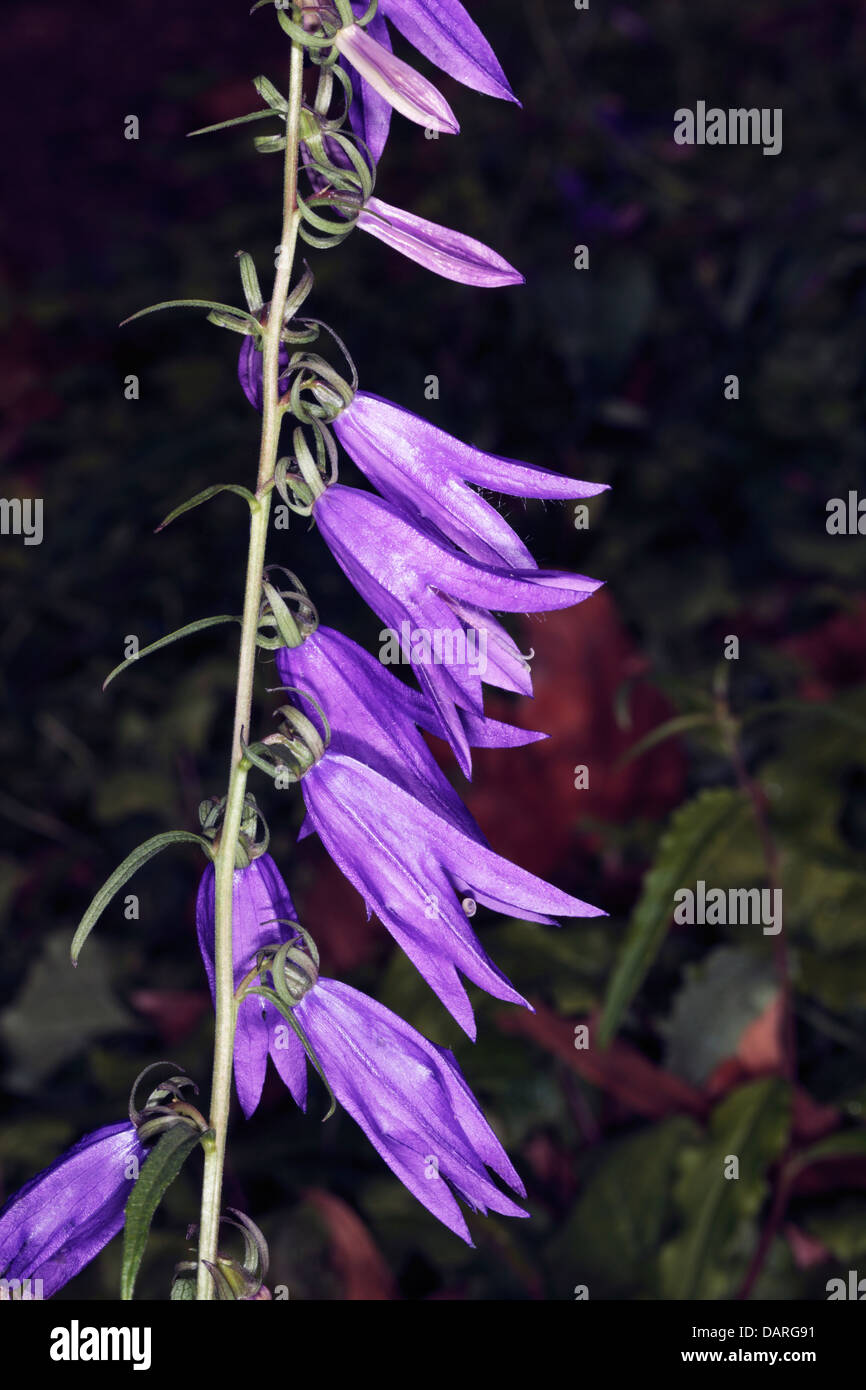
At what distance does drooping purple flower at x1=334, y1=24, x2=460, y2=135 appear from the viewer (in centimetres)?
52

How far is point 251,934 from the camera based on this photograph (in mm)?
624

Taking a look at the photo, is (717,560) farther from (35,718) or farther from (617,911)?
(35,718)

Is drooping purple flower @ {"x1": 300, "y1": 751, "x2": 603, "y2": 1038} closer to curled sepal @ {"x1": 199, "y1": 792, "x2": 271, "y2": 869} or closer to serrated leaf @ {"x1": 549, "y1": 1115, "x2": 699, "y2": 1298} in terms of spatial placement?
curled sepal @ {"x1": 199, "y1": 792, "x2": 271, "y2": 869}

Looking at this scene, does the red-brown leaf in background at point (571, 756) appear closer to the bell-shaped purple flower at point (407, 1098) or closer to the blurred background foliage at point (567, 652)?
the blurred background foliage at point (567, 652)

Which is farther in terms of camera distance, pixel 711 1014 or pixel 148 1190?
pixel 711 1014

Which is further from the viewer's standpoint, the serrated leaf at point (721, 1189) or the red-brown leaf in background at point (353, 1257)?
the red-brown leaf in background at point (353, 1257)

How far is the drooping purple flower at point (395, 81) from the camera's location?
521 mm

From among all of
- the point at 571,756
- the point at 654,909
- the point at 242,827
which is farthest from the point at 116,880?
the point at 571,756

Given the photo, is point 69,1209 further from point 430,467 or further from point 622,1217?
point 622,1217

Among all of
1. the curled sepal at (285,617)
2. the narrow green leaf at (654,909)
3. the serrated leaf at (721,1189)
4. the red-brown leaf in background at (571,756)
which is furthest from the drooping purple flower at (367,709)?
the red-brown leaf in background at (571,756)

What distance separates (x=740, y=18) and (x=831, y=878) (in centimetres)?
386

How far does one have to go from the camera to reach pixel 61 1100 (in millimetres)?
1691

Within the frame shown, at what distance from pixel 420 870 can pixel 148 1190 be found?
6.9 inches

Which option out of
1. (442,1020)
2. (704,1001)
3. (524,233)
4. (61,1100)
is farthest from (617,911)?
(524,233)
